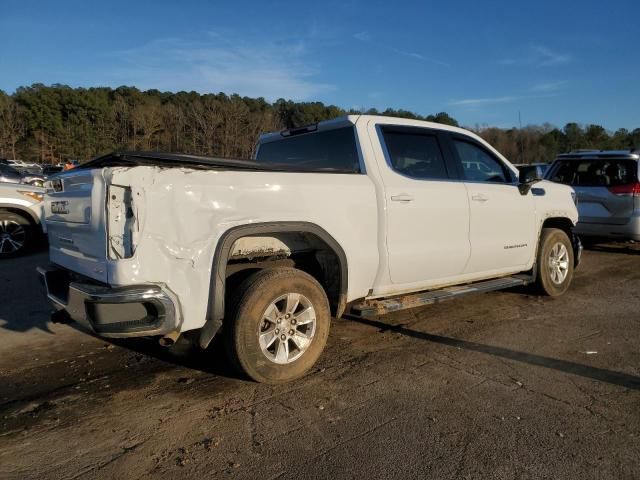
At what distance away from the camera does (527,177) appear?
5410 millimetres

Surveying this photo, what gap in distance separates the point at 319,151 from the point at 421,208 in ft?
3.66

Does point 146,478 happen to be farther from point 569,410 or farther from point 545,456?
point 569,410

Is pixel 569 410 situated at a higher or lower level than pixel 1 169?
lower

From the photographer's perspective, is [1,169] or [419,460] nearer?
[419,460]

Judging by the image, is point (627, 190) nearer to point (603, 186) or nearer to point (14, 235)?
point (603, 186)

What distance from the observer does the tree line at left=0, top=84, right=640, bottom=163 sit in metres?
50.3

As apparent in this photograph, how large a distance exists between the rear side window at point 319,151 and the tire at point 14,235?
5822 millimetres

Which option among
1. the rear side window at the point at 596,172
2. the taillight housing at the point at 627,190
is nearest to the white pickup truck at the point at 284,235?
the taillight housing at the point at 627,190

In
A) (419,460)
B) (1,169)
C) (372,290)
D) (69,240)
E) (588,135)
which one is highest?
(588,135)

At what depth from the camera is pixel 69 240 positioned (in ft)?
11.7

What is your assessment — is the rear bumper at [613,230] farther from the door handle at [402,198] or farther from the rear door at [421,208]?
the door handle at [402,198]

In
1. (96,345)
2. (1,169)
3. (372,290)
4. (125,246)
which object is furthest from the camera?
(1,169)

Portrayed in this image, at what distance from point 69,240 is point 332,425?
2267 millimetres

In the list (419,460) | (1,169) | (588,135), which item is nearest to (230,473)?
(419,460)
